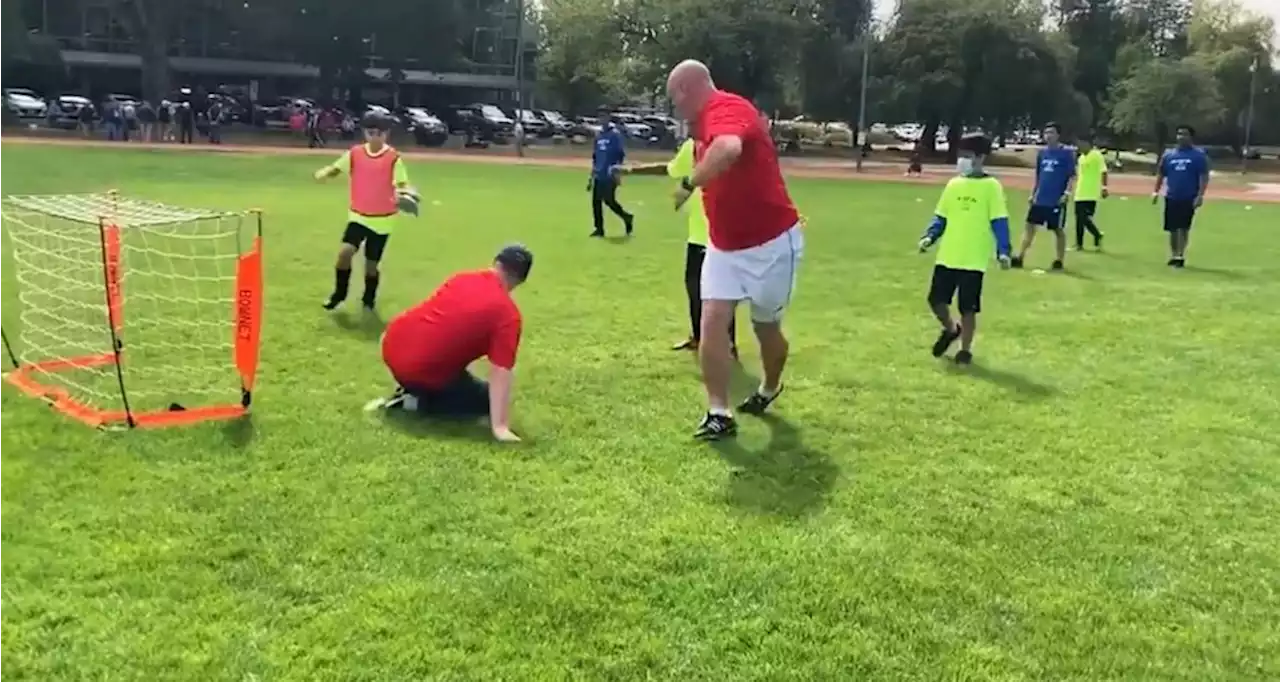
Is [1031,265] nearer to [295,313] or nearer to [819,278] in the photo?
[819,278]

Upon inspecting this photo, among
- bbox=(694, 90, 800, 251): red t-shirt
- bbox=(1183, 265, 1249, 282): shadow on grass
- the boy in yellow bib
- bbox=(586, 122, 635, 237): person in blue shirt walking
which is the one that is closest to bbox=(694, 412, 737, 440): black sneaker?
bbox=(694, 90, 800, 251): red t-shirt

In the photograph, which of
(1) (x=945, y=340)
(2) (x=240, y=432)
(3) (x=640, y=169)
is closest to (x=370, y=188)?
(2) (x=240, y=432)

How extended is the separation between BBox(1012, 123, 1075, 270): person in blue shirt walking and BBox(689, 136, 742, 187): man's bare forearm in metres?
10.3

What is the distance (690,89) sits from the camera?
6.82 meters

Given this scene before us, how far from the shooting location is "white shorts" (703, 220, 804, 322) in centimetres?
694

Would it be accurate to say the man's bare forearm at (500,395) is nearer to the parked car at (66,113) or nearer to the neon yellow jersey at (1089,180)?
the neon yellow jersey at (1089,180)

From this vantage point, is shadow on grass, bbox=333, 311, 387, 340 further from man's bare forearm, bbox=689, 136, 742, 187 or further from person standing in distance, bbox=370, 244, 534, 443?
man's bare forearm, bbox=689, 136, 742, 187

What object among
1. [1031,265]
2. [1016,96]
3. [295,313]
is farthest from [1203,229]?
[1016,96]

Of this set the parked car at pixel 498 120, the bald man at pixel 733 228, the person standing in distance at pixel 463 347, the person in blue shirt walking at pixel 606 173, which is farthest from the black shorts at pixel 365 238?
the parked car at pixel 498 120

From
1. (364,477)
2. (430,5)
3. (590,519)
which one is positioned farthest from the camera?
(430,5)

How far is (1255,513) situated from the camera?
6.07m

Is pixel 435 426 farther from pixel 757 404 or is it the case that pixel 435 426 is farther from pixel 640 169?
pixel 640 169

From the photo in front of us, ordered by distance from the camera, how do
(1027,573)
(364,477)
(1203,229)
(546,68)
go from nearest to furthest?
(1027,573)
(364,477)
(1203,229)
(546,68)

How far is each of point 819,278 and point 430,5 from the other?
170 feet
